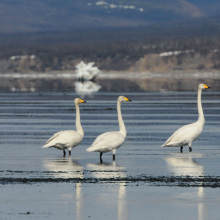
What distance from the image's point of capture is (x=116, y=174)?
38.3 ft

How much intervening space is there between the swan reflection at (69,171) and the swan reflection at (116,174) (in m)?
0.26

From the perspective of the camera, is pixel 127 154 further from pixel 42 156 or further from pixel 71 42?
pixel 71 42

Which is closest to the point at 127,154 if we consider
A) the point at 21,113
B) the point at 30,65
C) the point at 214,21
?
the point at 21,113

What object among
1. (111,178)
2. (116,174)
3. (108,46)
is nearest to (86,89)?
(116,174)

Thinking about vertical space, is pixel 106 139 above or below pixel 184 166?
above

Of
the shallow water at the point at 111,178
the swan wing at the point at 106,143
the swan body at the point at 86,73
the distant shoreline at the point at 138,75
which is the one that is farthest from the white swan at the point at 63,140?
the distant shoreline at the point at 138,75

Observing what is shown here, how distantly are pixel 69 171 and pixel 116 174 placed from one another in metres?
0.85

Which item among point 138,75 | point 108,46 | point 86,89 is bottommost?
point 86,89

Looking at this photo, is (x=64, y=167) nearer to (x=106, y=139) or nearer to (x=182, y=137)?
(x=106, y=139)

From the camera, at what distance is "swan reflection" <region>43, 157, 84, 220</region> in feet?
30.4

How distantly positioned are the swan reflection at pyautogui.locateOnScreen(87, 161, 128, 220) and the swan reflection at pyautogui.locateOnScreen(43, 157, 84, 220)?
26 cm

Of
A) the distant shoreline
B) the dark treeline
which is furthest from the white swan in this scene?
the dark treeline

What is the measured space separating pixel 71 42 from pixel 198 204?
14798 cm

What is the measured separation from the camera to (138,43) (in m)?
140
